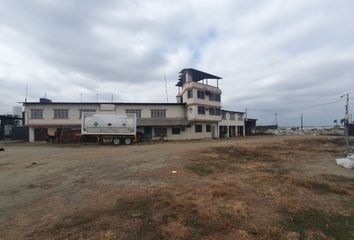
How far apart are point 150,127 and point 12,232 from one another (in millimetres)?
32448

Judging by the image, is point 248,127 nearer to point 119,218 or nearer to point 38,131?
point 38,131

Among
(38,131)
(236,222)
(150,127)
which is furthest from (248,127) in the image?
(236,222)

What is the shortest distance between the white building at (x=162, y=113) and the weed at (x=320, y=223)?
95.7ft

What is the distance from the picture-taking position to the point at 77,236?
4586 mm

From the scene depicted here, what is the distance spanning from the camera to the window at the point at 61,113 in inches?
1430

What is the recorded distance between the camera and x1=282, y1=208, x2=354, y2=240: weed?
15.5 ft

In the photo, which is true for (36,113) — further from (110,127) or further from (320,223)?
(320,223)

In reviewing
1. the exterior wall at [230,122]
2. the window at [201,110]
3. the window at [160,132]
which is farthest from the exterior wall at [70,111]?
the exterior wall at [230,122]

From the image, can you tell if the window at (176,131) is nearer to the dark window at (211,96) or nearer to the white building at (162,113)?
the white building at (162,113)

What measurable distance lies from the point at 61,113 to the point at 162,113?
15.8 metres

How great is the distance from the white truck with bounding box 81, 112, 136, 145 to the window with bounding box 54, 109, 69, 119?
385 inches

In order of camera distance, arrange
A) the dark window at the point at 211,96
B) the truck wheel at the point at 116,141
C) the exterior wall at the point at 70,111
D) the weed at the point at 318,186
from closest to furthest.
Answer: the weed at the point at 318,186 → the truck wheel at the point at 116,141 → the exterior wall at the point at 70,111 → the dark window at the point at 211,96

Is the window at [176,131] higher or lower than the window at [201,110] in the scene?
lower

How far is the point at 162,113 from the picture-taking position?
39094 mm
